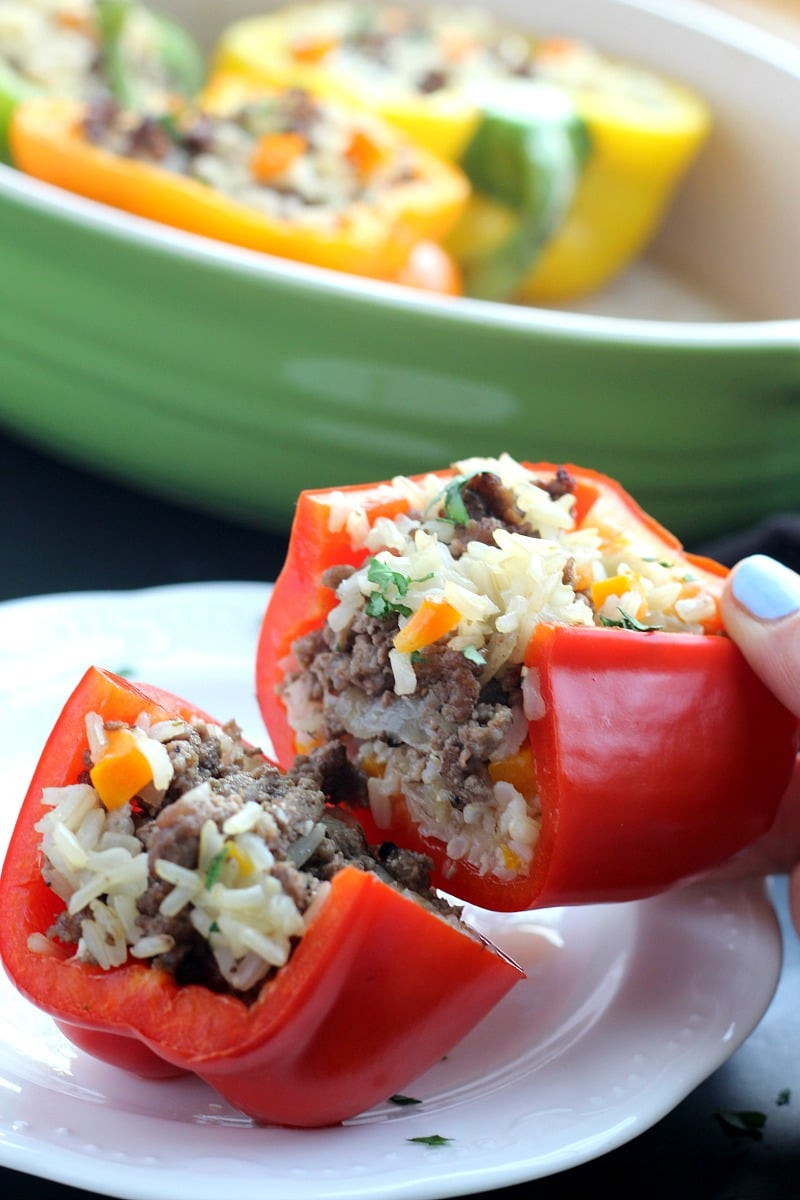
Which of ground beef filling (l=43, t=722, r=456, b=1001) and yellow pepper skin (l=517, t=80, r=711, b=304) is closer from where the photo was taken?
ground beef filling (l=43, t=722, r=456, b=1001)

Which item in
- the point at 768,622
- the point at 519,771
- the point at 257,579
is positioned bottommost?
the point at 257,579

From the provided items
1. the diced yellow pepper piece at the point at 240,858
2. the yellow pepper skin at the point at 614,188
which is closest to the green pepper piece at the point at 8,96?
the yellow pepper skin at the point at 614,188

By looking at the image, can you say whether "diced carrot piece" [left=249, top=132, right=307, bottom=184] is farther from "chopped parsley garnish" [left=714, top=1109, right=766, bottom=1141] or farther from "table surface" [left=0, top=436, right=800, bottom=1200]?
"chopped parsley garnish" [left=714, top=1109, right=766, bottom=1141]

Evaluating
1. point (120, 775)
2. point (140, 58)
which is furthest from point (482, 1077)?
point (140, 58)

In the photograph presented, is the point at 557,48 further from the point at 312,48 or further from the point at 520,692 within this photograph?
the point at 520,692

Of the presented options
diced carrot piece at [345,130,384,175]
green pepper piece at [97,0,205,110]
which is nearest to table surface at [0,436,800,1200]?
diced carrot piece at [345,130,384,175]

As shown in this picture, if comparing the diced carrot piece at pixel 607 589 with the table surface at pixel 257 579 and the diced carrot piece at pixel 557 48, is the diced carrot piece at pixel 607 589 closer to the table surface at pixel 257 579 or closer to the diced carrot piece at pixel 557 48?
the table surface at pixel 257 579
